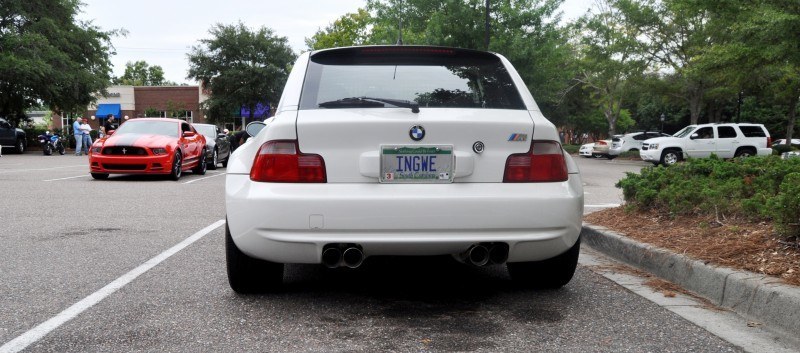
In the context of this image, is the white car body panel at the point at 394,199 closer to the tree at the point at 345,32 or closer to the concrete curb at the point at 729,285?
the concrete curb at the point at 729,285

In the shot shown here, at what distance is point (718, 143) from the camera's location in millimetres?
27078

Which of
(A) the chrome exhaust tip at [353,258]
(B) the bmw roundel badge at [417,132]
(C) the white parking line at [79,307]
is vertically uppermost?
(B) the bmw roundel badge at [417,132]

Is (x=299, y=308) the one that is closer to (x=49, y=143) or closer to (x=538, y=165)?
(x=538, y=165)

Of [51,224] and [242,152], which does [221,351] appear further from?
[51,224]

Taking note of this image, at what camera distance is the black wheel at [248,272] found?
159 inches

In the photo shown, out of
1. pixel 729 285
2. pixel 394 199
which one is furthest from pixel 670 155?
pixel 394 199

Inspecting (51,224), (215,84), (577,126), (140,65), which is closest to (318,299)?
(51,224)

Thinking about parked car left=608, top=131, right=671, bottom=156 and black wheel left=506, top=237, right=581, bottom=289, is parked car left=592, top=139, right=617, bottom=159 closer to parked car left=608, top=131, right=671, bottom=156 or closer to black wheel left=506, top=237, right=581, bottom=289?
parked car left=608, top=131, right=671, bottom=156

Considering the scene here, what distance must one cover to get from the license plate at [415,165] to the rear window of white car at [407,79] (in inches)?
13.8

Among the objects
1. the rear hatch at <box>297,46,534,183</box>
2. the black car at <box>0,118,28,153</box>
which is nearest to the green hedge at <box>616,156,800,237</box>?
the rear hatch at <box>297,46,534,183</box>

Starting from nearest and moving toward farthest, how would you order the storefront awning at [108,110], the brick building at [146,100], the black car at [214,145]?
1. the black car at [214,145]
2. the storefront awning at [108,110]
3. the brick building at [146,100]

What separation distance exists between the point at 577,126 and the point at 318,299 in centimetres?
6550

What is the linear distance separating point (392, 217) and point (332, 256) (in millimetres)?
392

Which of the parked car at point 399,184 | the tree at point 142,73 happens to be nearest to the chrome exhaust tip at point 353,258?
the parked car at point 399,184
